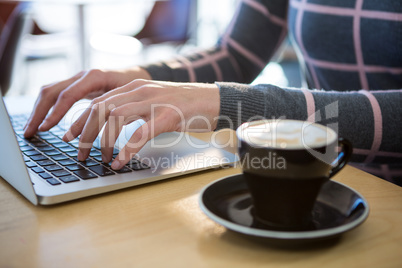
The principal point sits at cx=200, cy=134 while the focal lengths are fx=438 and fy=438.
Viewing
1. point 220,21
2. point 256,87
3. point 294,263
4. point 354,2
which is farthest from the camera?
point 220,21

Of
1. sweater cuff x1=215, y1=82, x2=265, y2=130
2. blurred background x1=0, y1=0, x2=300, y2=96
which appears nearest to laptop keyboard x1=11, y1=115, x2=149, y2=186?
sweater cuff x1=215, y1=82, x2=265, y2=130

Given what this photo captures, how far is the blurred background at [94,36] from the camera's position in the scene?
210cm

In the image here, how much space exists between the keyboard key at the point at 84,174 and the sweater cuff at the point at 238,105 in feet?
0.62

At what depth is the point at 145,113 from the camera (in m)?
0.57

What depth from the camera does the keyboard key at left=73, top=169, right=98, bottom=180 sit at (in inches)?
20.6

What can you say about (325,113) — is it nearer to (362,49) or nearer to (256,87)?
(256,87)

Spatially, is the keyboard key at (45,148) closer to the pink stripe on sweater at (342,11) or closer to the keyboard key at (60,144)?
the keyboard key at (60,144)

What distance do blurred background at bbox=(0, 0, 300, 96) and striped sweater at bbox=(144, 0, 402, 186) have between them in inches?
33.6

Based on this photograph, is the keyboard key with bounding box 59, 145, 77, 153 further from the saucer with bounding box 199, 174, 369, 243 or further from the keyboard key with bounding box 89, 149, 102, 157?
the saucer with bounding box 199, 174, 369, 243

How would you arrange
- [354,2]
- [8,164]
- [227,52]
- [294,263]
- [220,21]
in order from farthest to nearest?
[220,21] → [227,52] → [354,2] → [8,164] → [294,263]

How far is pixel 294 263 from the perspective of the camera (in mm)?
372

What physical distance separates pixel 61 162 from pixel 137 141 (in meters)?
0.11

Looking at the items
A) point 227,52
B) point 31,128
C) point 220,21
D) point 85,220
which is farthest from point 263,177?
point 220,21

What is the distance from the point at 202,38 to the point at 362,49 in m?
3.99
